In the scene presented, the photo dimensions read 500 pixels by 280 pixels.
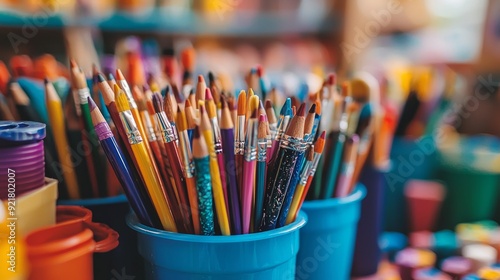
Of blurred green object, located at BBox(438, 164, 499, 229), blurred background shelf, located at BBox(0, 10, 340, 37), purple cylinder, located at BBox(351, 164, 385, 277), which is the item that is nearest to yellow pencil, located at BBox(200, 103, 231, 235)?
purple cylinder, located at BBox(351, 164, 385, 277)

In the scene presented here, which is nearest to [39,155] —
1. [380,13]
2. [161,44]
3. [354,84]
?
[354,84]

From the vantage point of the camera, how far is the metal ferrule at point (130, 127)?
34cm

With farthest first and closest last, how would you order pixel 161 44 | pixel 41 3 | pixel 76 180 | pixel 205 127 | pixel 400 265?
1. pixel 161 44
2. pixel 41 3
3. pixel 400 265
4. pixel 76 180
5. pixel 205 127

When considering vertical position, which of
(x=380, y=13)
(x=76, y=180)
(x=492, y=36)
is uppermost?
(x=380, y=13)

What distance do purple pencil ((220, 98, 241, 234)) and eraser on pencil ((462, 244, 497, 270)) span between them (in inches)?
12.0

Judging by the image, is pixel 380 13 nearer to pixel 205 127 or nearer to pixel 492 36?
pixel 492 36

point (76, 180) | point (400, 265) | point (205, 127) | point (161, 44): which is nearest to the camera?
point (205, 127)

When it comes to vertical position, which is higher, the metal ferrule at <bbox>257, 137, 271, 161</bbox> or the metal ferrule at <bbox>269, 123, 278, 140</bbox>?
the metal ferrule at <bbox>269, 123, 278, 140</bbox>

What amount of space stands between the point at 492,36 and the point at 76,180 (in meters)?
1.04

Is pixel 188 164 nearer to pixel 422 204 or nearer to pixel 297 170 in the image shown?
pixel 297 170

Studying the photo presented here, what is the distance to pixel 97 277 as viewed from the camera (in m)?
0.40

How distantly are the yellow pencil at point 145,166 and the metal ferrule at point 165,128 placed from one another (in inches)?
0.7

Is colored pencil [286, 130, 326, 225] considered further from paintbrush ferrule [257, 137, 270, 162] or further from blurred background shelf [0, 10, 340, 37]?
blurred background shelf [0, 10, 340, 37]

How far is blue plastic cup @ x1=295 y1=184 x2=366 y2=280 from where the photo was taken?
1.47ft
